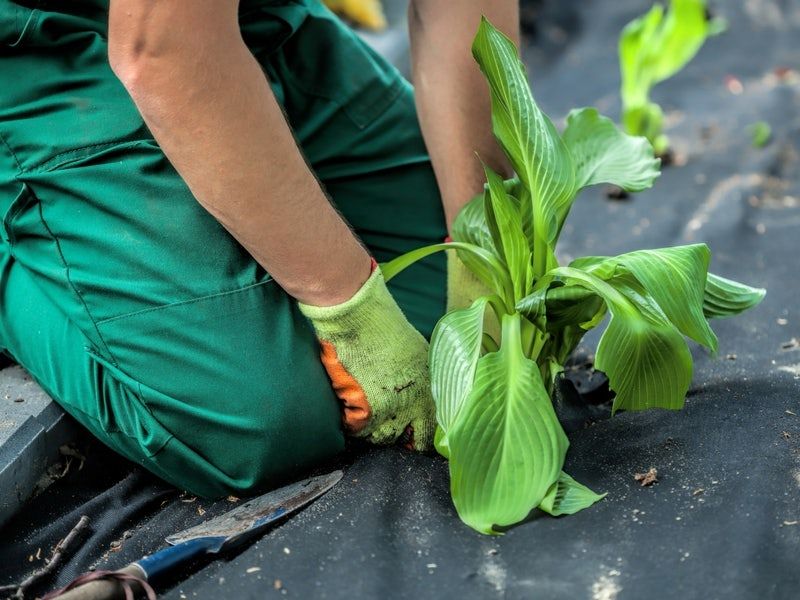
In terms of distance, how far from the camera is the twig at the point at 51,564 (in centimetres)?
102

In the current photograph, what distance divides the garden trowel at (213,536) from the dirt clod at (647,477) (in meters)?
0.34

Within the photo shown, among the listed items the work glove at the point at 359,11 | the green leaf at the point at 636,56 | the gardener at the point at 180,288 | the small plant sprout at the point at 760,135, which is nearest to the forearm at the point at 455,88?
the gardener at the point at 180,288

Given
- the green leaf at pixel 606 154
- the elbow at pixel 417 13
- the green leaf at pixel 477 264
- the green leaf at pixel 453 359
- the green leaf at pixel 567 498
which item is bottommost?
the green leaf at pixel 567 498

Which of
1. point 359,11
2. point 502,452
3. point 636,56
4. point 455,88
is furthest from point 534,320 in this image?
point 359,11

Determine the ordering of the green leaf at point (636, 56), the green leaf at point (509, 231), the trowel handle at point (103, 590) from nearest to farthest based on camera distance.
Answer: the trowel handle at point (103, 590)
the green leaf at point (509, 231)
the green leaf at point (636, 56)

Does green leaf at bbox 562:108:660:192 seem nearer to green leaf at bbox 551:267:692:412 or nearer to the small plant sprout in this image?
green leaf at bbox 551:267:692:412

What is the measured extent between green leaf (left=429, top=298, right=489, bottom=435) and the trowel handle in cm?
34

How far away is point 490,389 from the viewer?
3.29 feet

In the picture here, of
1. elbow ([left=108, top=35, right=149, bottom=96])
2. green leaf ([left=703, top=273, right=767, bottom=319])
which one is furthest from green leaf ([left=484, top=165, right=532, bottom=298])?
elbow ([left=108, top=35, right=149, bottom=96])

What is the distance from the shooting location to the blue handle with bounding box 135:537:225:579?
0.97 meters

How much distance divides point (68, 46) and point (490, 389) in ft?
2.19

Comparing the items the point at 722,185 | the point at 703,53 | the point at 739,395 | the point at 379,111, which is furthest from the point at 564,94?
the point at 739,395

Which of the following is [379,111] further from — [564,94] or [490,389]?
[564,94]

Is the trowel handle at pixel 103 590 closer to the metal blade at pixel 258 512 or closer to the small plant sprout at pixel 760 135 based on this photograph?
the metal blade at pixel 258 512
